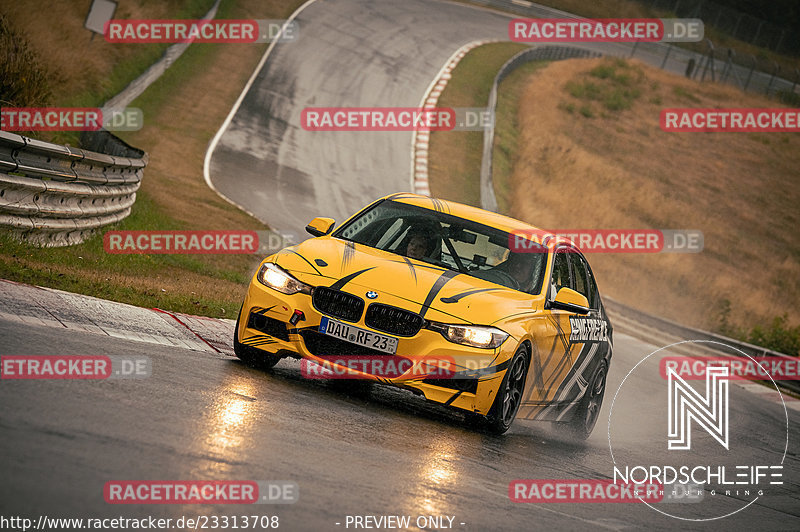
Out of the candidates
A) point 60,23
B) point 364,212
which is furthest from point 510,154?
point 364,212

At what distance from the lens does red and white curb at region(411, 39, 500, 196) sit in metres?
29.9

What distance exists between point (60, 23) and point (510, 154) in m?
14.9

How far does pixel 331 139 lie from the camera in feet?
105

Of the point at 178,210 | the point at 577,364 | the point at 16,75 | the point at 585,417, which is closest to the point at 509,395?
the point at 577,364

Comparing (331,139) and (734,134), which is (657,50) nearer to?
(734,134)

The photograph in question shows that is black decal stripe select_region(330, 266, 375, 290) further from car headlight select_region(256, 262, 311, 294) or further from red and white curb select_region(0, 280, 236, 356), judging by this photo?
red and white curb select_region(0, 280, 236, 356)

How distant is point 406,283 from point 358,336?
58cm

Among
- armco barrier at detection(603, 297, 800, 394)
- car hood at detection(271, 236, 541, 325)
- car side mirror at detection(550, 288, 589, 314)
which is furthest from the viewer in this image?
armco barrier at detection(603, 297, 800, 394)

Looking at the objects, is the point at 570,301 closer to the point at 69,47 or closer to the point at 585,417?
the point at 585,417

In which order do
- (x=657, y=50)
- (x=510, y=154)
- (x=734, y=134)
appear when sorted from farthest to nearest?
(x=657, y=50) < (x=734, y=134) < (x=510, y=154)

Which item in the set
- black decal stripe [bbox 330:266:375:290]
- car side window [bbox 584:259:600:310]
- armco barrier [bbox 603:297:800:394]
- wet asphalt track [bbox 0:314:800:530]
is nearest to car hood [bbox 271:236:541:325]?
black decal stripe [bbox 330:266:375:290]

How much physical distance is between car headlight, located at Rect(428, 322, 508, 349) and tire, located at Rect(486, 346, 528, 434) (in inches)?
9.3

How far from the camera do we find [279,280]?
8328 millimetres

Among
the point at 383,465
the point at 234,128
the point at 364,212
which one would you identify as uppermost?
the point at 364,212
